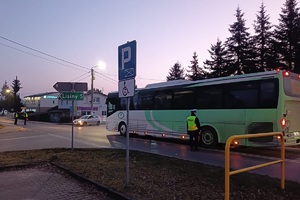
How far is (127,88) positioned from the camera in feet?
20.7

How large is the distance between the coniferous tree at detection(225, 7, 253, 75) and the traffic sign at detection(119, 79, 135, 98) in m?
36.0

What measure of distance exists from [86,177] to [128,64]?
9.88 feet

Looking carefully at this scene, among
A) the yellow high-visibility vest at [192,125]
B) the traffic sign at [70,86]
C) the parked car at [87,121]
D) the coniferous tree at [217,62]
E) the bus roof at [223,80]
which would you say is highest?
the coniferous tree at [217,62]

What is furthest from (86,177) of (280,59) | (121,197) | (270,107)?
(280,59)

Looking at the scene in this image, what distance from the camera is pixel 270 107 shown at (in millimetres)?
11945

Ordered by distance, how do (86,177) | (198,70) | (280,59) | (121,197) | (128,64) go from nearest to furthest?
(121,197)
(128,64)
(86,177)
(280,59)
(198,70)

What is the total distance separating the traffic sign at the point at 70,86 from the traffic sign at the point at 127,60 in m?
6.06

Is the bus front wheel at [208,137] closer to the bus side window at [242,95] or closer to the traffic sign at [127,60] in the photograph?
the bus side window at [242,95]

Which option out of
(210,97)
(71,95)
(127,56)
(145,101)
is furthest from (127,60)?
(145,101)

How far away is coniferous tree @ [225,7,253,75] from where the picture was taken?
131 ft

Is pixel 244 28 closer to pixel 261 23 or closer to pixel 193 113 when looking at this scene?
pixel 261 23

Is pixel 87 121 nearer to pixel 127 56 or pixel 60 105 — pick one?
pixel 127 56

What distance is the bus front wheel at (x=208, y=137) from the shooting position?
1415 centimetres

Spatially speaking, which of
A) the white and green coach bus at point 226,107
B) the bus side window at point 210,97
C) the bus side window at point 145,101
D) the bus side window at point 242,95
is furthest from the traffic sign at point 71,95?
the bus side window at point 242,95
